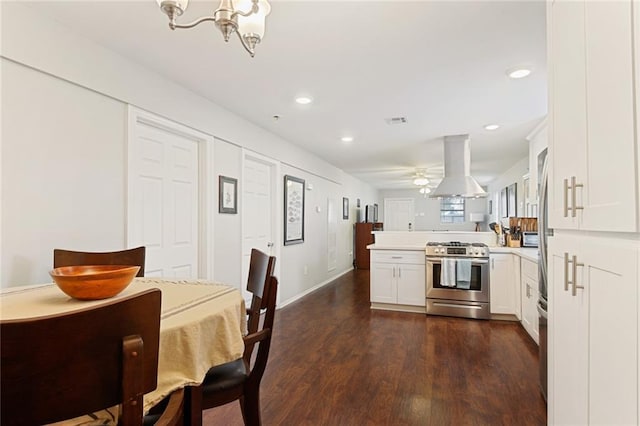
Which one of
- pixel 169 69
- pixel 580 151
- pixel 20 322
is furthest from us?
pixel 169 69

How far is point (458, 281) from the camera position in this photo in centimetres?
419

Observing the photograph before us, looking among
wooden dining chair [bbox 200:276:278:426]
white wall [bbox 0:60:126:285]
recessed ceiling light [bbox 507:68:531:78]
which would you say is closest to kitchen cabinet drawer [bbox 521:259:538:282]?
recessed ceiling light [bbox 507:68:531:78]

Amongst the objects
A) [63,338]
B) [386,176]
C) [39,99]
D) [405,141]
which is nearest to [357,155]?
[405,141]

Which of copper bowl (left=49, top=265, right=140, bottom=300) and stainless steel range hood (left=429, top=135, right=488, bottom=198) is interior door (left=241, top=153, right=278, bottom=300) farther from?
copper bowl (left=49, top=265, right=140, bottom=300)

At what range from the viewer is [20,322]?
0.58m

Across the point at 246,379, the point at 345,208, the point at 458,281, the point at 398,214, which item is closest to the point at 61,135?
the point at 246,379

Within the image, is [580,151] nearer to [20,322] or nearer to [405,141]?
[20,322]

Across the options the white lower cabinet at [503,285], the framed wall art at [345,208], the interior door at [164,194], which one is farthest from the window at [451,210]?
the interior door at [164,194]

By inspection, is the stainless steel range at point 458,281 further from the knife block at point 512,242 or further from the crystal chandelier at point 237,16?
the crystal chandelier at point 237,16

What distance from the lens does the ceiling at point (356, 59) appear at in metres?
1.93

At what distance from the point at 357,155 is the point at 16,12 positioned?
4714 mm

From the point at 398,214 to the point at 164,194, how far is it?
10215 millimetres

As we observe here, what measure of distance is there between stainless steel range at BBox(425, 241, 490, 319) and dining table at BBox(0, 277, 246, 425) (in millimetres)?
3360

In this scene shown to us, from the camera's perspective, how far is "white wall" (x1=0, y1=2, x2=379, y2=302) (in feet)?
5.99
